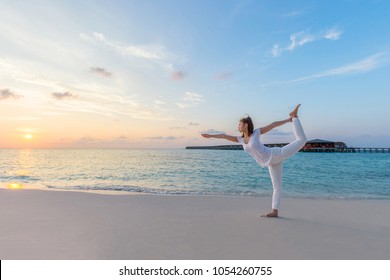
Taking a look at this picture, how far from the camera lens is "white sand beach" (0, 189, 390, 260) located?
3.50 meters

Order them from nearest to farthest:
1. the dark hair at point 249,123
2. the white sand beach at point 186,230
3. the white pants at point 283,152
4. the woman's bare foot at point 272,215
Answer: the white sand beach at point 186,230
the white pants at point 283,152
the dark hair at point 249,123
the woman's bare foot at point 272,215

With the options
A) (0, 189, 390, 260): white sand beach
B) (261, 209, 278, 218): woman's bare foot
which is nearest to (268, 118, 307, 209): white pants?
(261, 209, 278, 218): woman's bare foot

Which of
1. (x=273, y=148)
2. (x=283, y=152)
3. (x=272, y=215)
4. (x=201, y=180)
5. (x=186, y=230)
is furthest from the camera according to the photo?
(x=201, y=180)

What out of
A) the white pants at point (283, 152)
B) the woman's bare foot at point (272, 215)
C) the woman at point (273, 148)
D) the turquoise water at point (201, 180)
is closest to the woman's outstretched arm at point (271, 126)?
the woman at point (273, 148)

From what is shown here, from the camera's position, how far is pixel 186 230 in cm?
445

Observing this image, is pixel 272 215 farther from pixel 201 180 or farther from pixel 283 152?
pixel 201 180

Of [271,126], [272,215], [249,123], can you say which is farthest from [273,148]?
[272,215]

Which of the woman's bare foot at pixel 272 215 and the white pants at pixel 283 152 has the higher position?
the white pants at pixel 283 152

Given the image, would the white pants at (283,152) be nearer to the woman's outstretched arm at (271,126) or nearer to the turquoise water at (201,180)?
the woman's outstretched arm at (271,126)

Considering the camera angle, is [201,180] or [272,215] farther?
[201,180]

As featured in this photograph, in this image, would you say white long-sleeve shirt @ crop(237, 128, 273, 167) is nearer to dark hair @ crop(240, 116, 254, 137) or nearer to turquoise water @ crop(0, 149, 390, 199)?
dark hair @ crop(240, 116, 254, 137)

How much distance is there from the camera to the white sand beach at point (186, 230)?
11.5 feet
